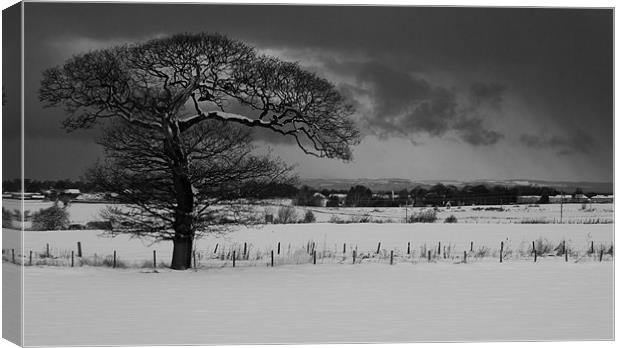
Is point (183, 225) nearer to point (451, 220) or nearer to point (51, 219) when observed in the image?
point (51, 219)

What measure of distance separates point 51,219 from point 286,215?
9.14 feet

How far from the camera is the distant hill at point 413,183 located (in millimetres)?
14234

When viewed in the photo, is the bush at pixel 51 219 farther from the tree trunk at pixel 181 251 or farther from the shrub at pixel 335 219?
the shrub at pixel 335 219

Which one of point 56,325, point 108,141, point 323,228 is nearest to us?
point 56,325

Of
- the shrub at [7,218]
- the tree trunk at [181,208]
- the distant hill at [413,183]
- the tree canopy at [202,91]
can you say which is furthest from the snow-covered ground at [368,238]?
the tree canopy at [202,91]

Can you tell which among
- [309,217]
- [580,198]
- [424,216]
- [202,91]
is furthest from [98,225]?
[580,198]

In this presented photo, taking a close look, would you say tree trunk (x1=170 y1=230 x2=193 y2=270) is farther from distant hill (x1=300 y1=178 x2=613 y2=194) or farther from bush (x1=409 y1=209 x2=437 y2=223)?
bush (x1=409 y1=209 x2=437 y2=223)

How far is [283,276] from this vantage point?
1386cm

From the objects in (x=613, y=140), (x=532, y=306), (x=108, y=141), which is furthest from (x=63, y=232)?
(x=613, y=140)

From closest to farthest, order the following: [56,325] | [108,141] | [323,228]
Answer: [56,325]
[108,141]
[323,228]

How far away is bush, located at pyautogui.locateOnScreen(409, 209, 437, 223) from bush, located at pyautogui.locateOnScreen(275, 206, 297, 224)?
4.81ft

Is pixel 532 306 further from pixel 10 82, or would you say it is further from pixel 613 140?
pixel 10 82

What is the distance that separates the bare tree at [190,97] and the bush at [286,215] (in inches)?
29.9

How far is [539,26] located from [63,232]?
606cm
